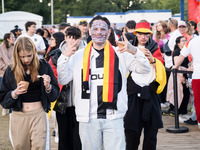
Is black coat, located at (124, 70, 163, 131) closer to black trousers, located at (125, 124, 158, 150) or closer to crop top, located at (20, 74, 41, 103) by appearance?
black trousers, located at (125, 124, 158, 150)

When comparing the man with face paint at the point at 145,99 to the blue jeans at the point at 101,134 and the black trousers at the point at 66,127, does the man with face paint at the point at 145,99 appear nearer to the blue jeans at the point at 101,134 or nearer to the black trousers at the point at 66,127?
the black trousers at the point at 66,127

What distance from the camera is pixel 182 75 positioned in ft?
28.2

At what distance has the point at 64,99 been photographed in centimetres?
514

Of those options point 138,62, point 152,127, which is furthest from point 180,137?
point 138,62

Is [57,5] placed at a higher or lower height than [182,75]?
higher

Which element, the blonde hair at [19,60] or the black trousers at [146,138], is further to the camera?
the black trousers at [146,138]

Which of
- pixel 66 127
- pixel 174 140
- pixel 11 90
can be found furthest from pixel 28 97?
pixel 174 140

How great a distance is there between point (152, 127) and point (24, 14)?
115 ft

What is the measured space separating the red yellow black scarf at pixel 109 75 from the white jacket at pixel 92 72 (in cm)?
6

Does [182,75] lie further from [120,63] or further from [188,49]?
[120,63]

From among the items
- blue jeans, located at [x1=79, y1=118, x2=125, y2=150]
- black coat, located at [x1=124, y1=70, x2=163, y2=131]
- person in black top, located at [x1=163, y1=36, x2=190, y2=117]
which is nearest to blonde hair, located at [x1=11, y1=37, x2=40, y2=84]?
blue jeans, located at [x1=79, y1=118, x2=125, y2=150]

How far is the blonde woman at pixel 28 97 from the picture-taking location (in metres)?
4.38

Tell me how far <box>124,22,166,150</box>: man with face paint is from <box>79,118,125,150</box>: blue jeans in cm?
120

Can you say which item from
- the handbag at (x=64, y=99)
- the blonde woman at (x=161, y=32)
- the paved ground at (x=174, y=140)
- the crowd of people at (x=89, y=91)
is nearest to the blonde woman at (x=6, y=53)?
the paved ground at (x=174, y=140)
